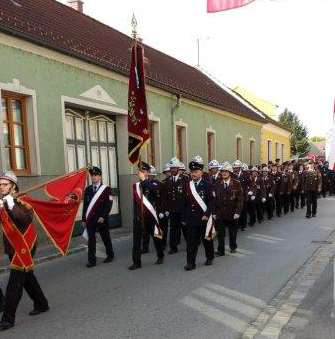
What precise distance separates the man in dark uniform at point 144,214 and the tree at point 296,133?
52.9 meters

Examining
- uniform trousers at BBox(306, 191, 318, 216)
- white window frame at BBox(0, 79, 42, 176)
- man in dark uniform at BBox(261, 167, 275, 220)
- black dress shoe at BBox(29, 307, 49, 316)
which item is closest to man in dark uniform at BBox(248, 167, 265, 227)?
man in dark uniform at BBox(261, 167, 275, 220)

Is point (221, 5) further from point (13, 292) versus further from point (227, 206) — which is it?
point (13, 292)

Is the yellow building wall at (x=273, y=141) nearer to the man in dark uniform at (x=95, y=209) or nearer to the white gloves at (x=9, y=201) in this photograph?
the man in dark uniform at (x=95, y=209)

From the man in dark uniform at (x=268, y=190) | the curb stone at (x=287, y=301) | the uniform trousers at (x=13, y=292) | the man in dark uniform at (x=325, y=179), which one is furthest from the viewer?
the man in dark uniform at (x=325, y=179)

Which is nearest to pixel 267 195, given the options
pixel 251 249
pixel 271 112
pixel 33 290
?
pixel 251 249

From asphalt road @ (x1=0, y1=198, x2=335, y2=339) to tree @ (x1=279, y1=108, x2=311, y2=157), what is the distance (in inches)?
2031

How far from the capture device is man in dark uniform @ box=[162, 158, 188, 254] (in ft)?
31.6

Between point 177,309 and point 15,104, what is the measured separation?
6.29 meters

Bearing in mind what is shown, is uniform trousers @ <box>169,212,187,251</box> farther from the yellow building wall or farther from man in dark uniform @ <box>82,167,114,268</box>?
the yellow building wall

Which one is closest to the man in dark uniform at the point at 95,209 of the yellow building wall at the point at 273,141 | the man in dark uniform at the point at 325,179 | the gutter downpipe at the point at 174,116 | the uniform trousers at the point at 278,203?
the gutter downpipe at the point at 174,116

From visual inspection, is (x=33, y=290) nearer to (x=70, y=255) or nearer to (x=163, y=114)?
(x=70, y=255)

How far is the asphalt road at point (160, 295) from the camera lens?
16.5 feet

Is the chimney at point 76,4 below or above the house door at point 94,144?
above

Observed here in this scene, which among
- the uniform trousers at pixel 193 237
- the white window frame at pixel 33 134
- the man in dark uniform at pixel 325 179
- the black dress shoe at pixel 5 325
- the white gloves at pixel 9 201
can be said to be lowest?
the man in dark uniform at pixel 325 179
